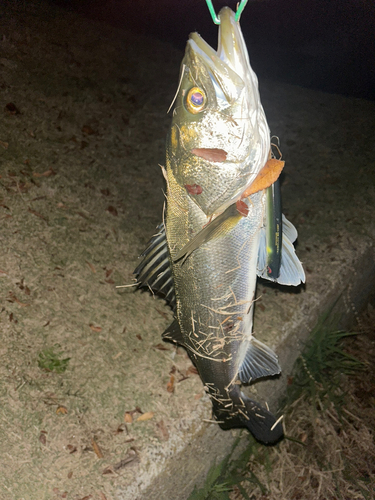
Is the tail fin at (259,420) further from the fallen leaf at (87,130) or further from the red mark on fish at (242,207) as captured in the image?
the fallen leaf at (87,130)

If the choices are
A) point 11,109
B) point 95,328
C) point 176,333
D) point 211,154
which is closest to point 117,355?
point 95,328

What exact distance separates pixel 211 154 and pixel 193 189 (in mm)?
180

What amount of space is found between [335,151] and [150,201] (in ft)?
6.77

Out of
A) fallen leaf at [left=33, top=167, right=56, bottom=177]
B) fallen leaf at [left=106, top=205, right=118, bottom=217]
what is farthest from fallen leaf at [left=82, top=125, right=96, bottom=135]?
fallen leaf at [left=106, top=205, right=118, bottom=217]

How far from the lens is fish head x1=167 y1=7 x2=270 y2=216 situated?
4.80 ft

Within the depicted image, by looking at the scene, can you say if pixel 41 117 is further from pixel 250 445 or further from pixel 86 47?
pixel 250 445

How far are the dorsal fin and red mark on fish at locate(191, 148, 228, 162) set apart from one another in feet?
1.65

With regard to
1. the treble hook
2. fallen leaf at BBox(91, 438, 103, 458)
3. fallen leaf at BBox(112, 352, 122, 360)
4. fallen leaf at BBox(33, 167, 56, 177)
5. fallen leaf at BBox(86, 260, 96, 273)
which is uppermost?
the treble hook

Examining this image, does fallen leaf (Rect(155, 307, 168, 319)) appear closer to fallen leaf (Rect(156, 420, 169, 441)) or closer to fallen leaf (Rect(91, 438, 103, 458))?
fallen leaf (Rect(156, 420, 169, 441))

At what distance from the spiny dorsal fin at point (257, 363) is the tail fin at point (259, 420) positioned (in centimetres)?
15

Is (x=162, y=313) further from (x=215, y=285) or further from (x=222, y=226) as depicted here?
(x=222, y=226)

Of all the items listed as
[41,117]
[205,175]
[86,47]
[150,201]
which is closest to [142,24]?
[86,47]

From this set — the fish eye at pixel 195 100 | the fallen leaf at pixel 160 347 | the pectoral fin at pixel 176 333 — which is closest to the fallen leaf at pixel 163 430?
the fallen leaf at pixel 160 347

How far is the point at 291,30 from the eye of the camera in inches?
147
